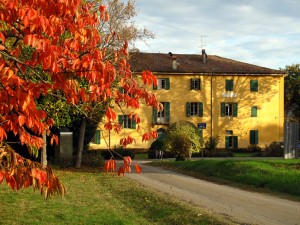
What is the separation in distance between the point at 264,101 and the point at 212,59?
311 inches

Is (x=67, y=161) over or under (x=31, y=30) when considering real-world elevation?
under

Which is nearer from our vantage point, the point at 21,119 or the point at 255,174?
the point at 21,119

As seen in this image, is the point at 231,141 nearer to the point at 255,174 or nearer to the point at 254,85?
the point at 254,85

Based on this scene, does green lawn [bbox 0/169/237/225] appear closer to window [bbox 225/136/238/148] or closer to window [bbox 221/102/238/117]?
window [bbox 225/136/238/148]

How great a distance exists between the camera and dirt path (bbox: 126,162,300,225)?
437 inches

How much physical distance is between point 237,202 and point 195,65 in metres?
41.7

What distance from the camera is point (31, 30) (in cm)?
419

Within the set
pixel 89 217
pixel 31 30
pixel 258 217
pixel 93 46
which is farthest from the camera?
pixel 258 217

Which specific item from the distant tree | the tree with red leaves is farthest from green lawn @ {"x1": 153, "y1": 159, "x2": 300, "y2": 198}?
the distant tree

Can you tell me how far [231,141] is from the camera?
53719mm

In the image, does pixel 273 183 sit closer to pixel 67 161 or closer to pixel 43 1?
pixel 67 161

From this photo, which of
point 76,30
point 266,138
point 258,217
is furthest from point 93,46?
point 266,138

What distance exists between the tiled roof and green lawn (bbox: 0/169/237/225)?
1538 inches

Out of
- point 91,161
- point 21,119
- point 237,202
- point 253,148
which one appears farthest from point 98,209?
point 253,148
